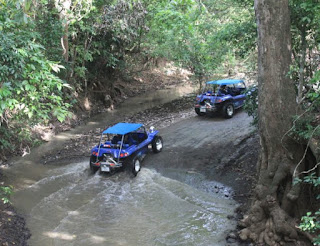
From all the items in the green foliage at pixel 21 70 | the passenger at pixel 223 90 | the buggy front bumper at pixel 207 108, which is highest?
the green foliage at pixel 21 70

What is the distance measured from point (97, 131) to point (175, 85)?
581 inches

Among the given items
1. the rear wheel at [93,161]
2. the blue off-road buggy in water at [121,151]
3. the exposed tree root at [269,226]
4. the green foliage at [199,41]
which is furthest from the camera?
the green foliage at [199,41]

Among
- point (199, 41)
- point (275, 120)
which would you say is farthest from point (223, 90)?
point (275, 120)

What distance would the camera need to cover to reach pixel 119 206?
9141 millimetres

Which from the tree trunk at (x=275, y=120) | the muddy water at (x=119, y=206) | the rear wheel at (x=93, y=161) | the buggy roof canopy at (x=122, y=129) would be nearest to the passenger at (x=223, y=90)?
the muddy water at (x=119, y=206)

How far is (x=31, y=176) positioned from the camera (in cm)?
1112

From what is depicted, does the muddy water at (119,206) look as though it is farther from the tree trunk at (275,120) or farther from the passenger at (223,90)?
the passenger at (223,90)

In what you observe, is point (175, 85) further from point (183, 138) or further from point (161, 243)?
point (161, 243)

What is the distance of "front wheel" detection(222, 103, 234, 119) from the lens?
16.0 m

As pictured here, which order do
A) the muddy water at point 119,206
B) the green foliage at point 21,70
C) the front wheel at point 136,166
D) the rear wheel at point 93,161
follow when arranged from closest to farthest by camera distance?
the green foliage at point 21,70 < the muddy water at point 119,206 < the front wheel at point 136,166 < the rear wheel at point 93,161

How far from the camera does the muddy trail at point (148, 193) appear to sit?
25.8 feet

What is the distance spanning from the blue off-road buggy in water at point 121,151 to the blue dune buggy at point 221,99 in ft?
16.8

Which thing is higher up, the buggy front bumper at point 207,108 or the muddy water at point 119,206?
the buggy front bumper at point 207,108

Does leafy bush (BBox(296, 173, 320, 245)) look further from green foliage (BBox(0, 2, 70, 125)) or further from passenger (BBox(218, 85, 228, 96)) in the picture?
passenger (BBox(218, 85, 228, 96))
